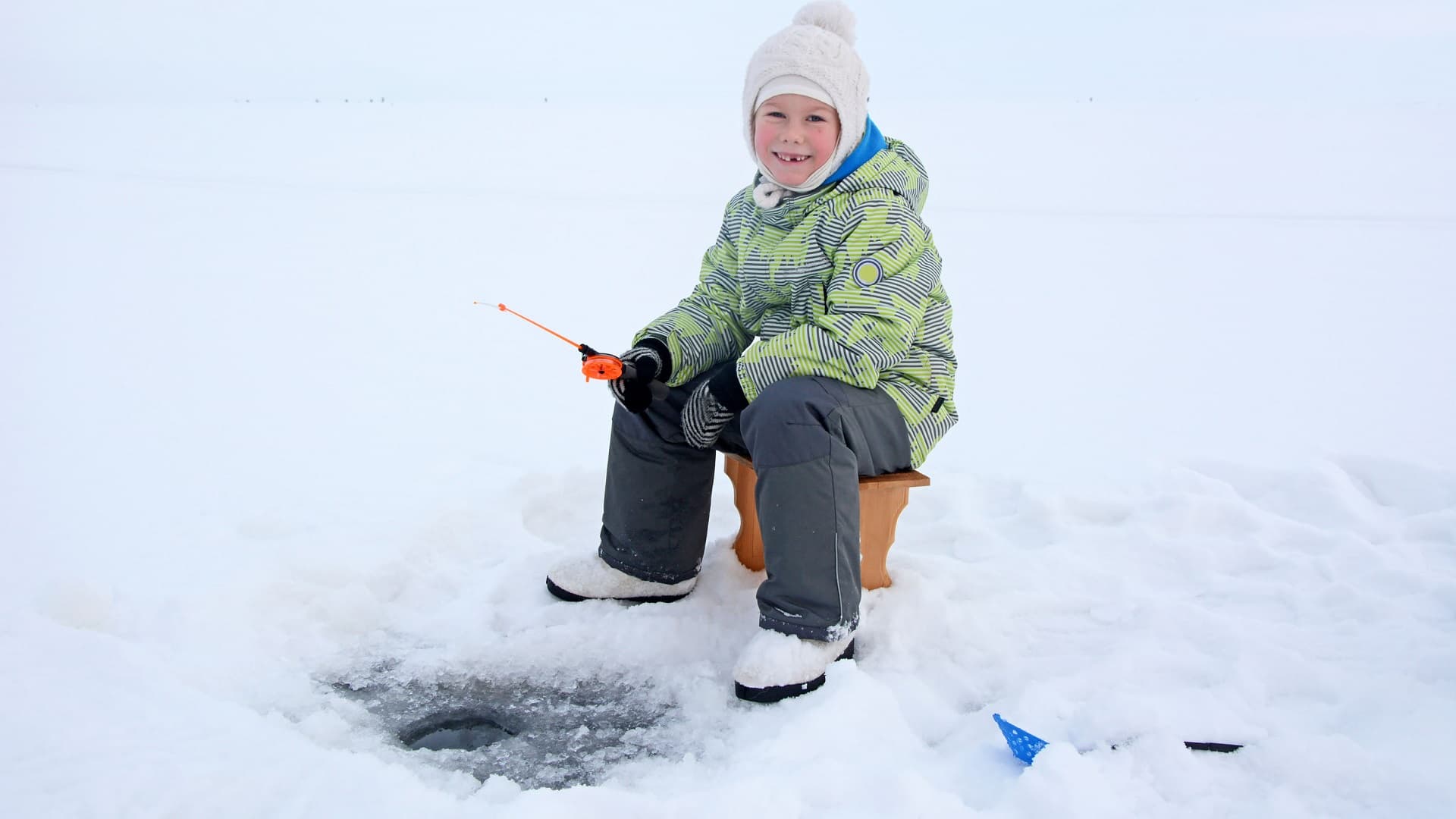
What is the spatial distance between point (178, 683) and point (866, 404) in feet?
4.58

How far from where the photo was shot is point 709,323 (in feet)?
8.68

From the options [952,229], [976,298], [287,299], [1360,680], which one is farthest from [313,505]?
[952,229]

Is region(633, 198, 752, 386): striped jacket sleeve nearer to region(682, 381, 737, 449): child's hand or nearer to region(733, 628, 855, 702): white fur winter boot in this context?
region(682, 381, 737, 449): child's hand

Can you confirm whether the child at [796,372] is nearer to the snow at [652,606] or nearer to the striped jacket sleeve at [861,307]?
the striped jacket sleeve at [861,307]

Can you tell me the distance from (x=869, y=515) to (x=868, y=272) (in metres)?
0.58

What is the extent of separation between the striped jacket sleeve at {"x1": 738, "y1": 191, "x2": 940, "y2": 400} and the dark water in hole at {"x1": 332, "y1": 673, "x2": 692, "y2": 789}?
678 millimetres

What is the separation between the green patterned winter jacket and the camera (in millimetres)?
2199

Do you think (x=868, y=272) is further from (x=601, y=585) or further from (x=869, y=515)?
(x=601, y=585)

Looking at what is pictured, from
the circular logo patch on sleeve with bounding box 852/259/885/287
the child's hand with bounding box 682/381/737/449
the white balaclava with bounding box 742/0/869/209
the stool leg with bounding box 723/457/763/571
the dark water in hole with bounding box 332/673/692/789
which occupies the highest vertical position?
the white balaclava with bounding box 742/0/869/209

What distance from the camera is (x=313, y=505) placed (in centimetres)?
291

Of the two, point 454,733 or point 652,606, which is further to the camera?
point 652,606

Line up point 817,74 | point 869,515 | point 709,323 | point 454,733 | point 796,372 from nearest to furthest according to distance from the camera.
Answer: point 454,733 → point 796,372 → point 817,74 → point 869,515 → point 709,323

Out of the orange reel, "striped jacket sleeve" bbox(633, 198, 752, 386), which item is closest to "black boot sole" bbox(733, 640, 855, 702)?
the orange reel

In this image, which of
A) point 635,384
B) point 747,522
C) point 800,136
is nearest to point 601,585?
point 747,522
